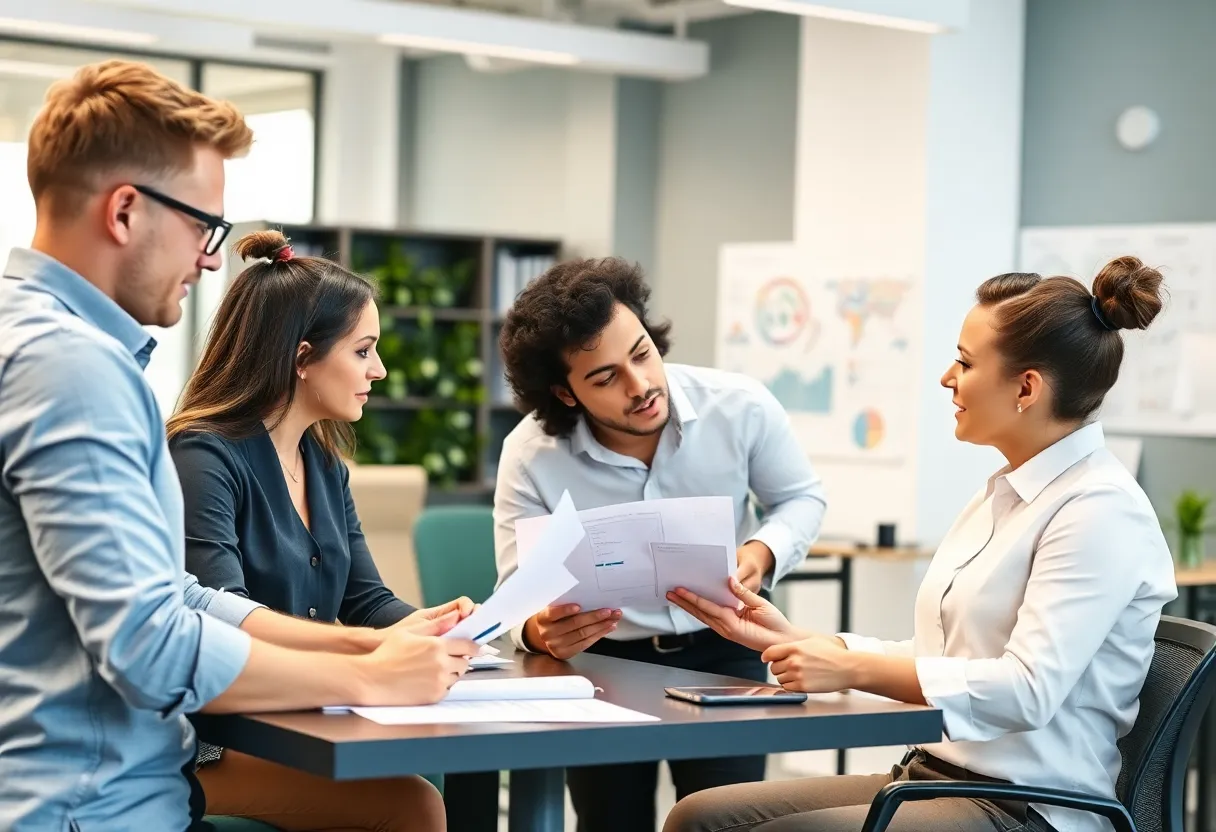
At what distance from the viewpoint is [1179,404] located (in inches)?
217

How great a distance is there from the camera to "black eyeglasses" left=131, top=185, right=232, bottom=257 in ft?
5.85

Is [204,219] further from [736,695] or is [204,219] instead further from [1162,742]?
[1162,742]

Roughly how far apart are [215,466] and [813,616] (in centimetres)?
404

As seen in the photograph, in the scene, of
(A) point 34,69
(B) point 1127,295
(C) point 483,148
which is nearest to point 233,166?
(A) point 34,69

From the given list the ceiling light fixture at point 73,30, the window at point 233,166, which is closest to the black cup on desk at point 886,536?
the ceiling light fixture at point 73,30

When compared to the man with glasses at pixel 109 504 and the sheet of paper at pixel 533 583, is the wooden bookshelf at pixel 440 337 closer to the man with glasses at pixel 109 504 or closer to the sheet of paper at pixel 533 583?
the sheet of paper at pixel 533 583

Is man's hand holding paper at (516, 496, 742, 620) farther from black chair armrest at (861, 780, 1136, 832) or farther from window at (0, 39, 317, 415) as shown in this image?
window at (0, 39, 317, 415)

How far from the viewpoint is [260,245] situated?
8.60ft

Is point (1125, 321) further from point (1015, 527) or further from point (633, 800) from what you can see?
point (633, 800)

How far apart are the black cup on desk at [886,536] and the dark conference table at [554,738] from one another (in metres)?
3.14

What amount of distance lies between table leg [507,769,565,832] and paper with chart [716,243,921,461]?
379cm

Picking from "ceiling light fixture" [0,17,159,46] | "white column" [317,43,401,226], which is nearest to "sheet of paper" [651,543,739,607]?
"ceiling light fixture" [0,17,159,46]

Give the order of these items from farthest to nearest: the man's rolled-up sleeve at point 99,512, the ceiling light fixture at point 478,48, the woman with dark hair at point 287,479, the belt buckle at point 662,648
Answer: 1. the ceiling light fixture at point 478,48
2. the belt buckle at point 662,648
3. the woman with dark hair at point 287,479
4. the man's rolled-up sleeve at point 99,512

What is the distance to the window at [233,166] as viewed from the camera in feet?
28.3
